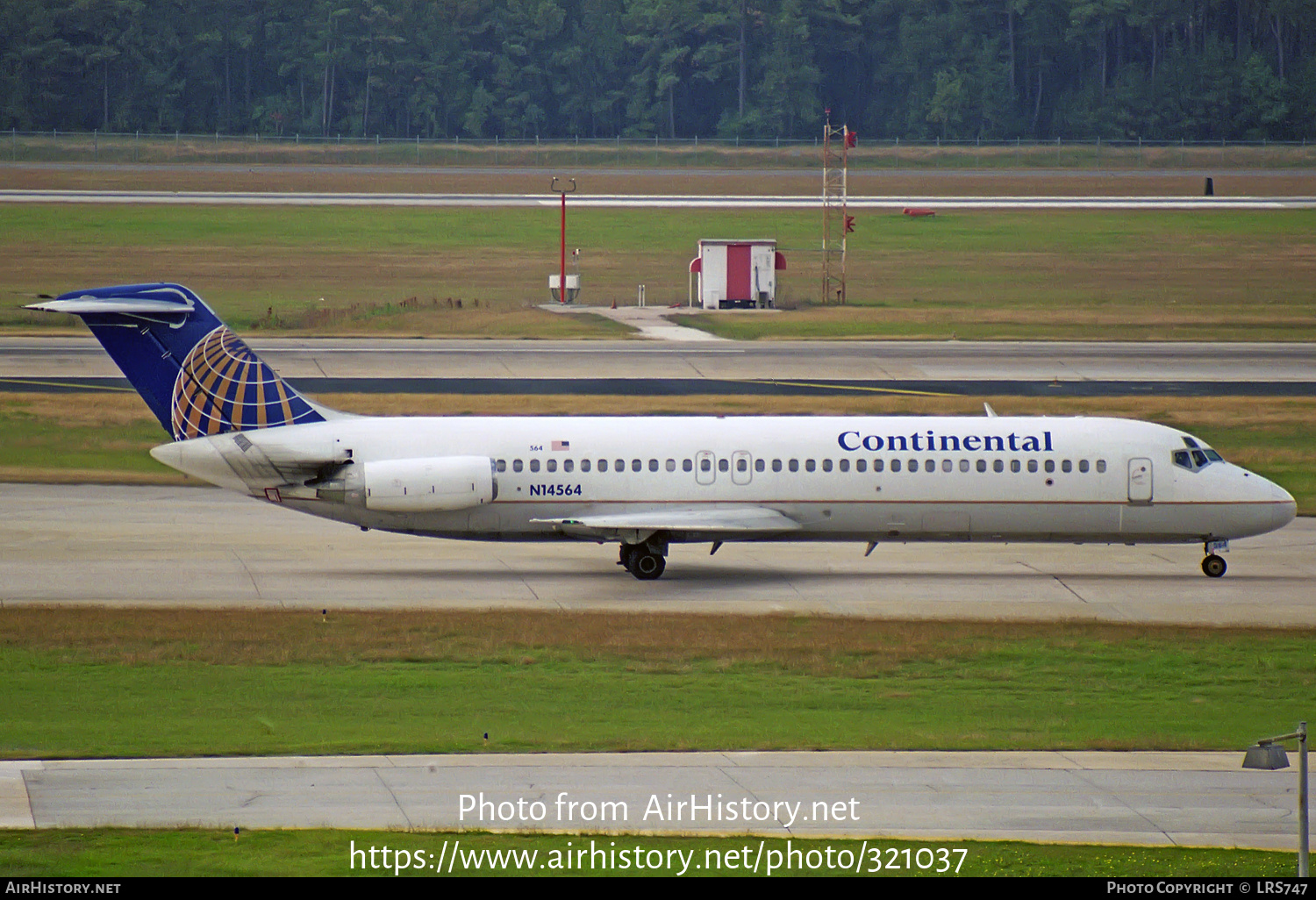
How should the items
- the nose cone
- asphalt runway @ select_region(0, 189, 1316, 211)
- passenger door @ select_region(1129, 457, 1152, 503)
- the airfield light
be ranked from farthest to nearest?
asphalt runway @ select_region(0, 189, 1316, 211) < the nose cone < passenger door @ select_region(1129, 457, 1152, 503) < the airfield light

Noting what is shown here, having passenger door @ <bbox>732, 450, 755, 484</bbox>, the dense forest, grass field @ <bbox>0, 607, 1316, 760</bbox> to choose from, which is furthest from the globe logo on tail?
the dense forest

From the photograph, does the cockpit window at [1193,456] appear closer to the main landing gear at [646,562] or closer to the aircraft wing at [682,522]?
the aircraft wing at [682,522]

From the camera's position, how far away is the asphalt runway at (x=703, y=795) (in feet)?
59.7

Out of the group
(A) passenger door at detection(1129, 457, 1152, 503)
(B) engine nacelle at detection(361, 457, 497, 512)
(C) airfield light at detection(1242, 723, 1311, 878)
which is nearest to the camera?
(C) airfield light at detection(1242, 723, 1311, 878)

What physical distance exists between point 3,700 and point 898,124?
516 ft

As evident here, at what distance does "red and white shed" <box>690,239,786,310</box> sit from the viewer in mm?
81438

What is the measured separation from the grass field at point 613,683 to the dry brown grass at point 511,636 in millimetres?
66

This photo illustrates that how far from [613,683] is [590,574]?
31.9 feet

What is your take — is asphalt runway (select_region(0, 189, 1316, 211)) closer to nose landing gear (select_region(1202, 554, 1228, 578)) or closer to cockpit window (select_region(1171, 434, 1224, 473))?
cockpit window (select_region(1171, 434, 1224, 473))

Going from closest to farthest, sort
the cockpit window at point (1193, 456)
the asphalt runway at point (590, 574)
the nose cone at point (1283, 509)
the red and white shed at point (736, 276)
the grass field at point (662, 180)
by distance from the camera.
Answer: the asphalt runway at point (590, 574)
the nose cone at point (1283, 509)
the cockpit window at point (1193, 456)
the red and white shed at point (736, 276)
the grass field at point (662, 180)

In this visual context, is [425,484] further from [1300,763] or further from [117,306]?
[1300,763]

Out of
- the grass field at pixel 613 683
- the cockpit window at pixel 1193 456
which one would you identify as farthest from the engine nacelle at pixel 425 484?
the cockpit window at pixel 1193 456

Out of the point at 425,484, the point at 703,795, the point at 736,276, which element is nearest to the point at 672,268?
the point at 736,276

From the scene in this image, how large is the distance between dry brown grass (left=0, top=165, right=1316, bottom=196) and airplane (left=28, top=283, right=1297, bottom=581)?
101m
